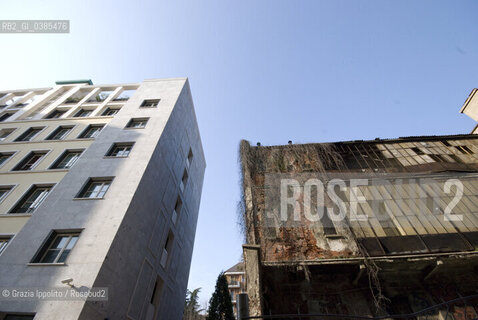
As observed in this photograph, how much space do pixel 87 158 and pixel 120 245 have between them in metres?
6.54

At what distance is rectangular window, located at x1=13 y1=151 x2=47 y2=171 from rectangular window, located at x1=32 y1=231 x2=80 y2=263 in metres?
7.07

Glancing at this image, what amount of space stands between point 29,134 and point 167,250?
14.2m

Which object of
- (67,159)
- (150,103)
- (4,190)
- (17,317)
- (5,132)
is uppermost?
(150,103)

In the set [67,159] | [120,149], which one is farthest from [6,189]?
[120,149]

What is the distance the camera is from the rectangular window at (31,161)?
46.4ft

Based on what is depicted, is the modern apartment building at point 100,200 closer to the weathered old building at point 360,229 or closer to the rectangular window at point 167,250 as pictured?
the rectangular window at point 167,250

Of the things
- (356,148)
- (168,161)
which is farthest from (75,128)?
(356,148)

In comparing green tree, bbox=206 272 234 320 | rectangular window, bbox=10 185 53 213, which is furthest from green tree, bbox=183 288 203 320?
rectangular window, bbox=10 185 53 213

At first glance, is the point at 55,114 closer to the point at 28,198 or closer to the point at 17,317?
the point at 28,198

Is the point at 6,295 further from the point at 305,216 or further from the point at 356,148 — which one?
the point at 356,148

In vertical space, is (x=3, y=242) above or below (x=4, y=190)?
below

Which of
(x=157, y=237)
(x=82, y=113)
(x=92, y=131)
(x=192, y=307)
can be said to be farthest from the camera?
(x=192, y=307)

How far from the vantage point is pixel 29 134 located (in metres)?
17.2

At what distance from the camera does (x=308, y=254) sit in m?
8.40
